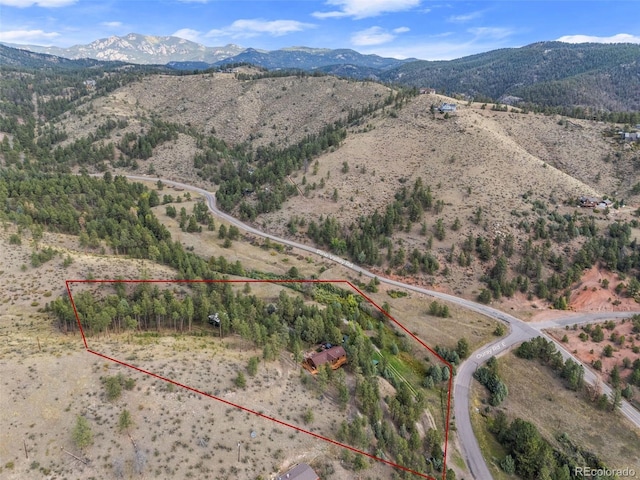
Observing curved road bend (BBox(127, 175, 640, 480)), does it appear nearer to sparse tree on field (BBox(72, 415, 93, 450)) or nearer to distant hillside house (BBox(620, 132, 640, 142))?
sparse tree on field (BBox(72, 415, 93, 450))

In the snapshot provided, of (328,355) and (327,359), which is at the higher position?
(328,355)

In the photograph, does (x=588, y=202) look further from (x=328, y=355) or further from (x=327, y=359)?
(x=327, y=359)

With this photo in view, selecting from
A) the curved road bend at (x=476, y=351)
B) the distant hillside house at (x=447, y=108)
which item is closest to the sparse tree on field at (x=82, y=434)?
the curved road bend at (x=476, y=351)

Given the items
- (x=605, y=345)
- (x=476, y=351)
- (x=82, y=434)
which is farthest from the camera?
(x=605, y=345)

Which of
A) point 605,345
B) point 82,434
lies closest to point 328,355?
point 82,434

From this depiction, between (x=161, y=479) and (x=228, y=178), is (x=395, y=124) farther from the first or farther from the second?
(x=161, y=479)

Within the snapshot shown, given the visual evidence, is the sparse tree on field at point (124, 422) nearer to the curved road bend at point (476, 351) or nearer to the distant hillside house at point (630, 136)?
the curved road bend at point (476, 351)
